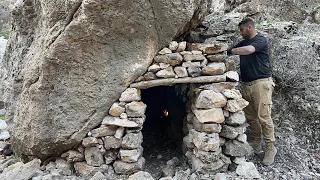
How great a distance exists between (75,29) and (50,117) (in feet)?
3.97

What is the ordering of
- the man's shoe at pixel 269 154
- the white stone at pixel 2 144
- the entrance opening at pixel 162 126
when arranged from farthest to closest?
the white stone at pixel 2 144
the entrance opening at pixel 162 126
the man's shoe at pixel 269 154

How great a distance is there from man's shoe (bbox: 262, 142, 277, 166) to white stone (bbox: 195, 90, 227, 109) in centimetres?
111

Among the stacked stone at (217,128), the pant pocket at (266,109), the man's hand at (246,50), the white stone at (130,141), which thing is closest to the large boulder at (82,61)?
the white stone at (130,141)

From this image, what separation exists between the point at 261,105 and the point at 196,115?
1016 mm

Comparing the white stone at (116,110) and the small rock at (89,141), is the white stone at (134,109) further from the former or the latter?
the small rock at (89,141)

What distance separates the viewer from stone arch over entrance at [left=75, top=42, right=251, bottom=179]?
371 cm

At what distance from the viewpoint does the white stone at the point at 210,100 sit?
370 cm

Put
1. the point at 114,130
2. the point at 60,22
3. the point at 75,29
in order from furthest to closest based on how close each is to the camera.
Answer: the point at 114,130 → the point at 60,22 → the point at 75,29

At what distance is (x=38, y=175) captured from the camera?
371cm

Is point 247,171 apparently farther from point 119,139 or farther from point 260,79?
point 119,139

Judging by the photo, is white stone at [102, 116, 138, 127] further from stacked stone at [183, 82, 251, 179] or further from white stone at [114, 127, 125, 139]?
stacked stone at [183, 82, 251, 179]

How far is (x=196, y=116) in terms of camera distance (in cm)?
385

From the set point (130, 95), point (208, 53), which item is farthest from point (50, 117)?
point (208, 53)

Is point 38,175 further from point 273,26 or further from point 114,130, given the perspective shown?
point 273,26
